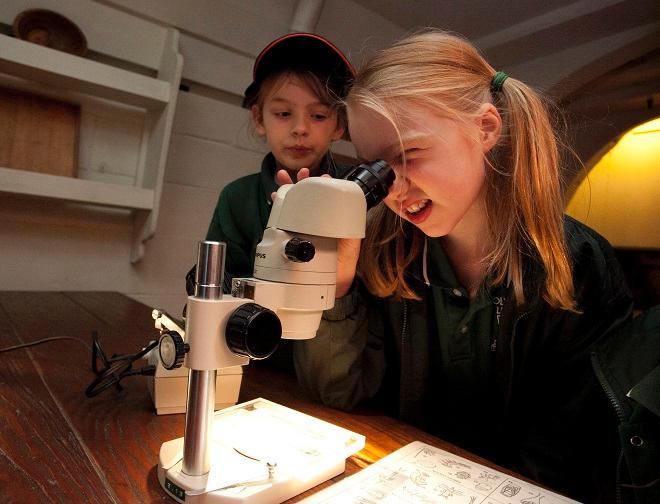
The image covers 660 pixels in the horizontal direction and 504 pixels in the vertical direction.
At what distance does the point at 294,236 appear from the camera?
0.50m

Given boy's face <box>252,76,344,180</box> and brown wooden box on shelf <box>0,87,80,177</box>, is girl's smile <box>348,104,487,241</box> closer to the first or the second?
boy's face <box>252,76,344,180</box>

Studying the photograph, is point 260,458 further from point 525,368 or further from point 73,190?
point 73,190

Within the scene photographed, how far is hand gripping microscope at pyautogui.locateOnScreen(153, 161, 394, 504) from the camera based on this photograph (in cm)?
44

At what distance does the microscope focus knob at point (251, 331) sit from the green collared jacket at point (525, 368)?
377 millimetres

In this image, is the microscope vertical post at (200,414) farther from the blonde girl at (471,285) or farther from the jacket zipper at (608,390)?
the jacket zipper at (608,390)

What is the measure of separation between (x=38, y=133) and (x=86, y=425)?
57.6 inches

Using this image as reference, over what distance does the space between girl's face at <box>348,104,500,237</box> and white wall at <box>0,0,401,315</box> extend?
1259 millimetres

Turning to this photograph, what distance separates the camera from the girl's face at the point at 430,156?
76 cm

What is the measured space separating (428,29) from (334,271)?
0.74m

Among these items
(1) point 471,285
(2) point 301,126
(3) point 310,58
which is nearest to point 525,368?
(1) point 471,285

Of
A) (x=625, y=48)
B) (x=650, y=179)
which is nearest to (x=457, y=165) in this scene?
(x=625, y=48)

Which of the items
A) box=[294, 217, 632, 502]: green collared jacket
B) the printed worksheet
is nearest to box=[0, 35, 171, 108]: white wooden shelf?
box=[294, 217, 632, 502]: green collared jacket

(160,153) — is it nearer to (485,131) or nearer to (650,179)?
(485,131)

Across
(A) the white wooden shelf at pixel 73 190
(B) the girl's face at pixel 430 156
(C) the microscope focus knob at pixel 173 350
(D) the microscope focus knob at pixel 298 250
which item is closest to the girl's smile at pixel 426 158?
(B) the girl's face at pixel 430 156
